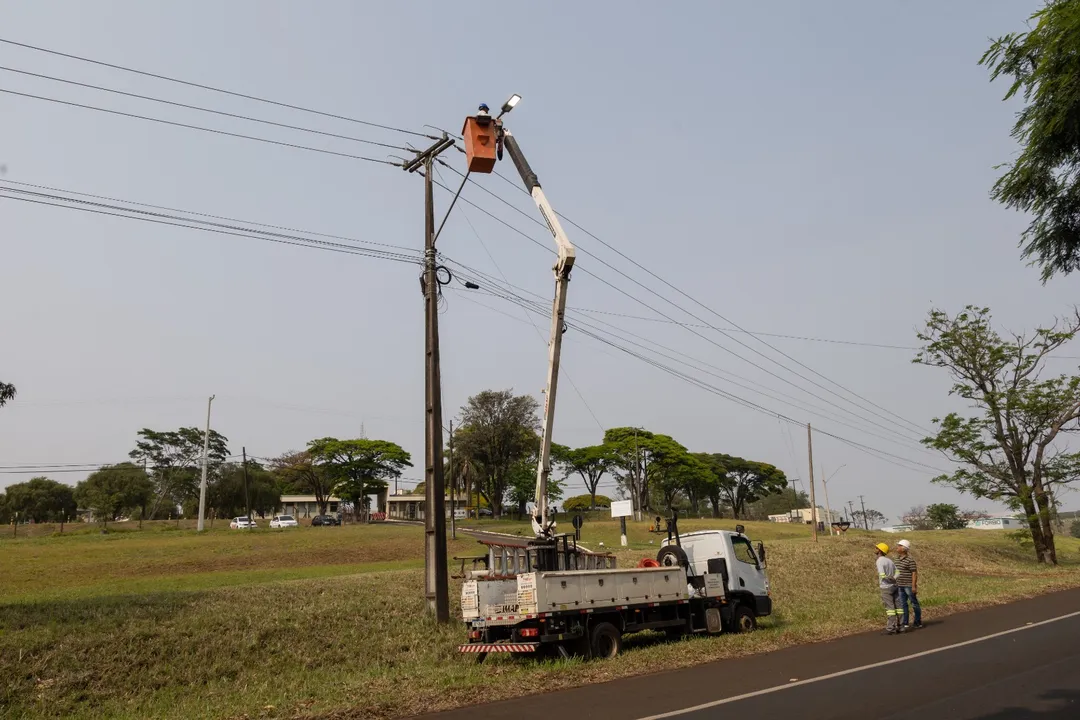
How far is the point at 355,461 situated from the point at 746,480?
5465 cm

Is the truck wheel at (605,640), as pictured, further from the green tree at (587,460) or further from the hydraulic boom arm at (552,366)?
the green tree at (587,460)

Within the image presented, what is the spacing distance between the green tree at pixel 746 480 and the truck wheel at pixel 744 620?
88069mm

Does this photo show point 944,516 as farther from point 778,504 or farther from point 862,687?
point 862,687

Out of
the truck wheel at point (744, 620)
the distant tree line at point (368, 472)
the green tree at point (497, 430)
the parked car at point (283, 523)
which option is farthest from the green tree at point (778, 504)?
the truck wheel at point (744, 620)

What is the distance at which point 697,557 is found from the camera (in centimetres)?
1789

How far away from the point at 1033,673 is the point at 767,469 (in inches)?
3877

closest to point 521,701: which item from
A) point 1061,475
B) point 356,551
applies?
point 356,551

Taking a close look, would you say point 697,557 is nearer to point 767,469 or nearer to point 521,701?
point 521,701

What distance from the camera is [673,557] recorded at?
16.6m

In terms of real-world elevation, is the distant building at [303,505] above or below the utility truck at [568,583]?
above

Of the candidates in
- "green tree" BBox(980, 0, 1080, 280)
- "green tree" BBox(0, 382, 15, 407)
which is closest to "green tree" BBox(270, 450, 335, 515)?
"green tree" BBox(0, 382, 15, 407)

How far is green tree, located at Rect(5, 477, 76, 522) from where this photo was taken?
284ft

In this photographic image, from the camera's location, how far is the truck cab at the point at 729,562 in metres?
16.7

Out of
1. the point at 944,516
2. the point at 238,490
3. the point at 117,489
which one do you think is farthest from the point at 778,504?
the point at 117,489
